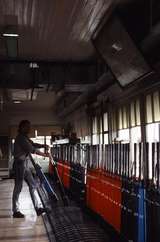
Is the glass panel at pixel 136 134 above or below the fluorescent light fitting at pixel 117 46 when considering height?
below

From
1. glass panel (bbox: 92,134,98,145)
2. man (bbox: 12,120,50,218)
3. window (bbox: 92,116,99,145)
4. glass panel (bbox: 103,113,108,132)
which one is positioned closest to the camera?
man (bbox: 12,120,50,218)

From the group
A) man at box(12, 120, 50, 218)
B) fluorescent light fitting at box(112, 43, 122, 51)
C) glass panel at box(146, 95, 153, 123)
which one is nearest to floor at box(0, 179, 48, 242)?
man at box(12, 120, 50, 218)

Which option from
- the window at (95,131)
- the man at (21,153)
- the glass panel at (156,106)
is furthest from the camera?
the window at (95,131)

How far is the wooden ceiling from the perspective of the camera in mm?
5121

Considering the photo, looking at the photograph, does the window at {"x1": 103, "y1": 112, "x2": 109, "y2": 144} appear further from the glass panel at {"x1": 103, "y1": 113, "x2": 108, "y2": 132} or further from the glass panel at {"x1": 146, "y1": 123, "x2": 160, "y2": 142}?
the glass panel at {"x1": 146, "y1": 123, "x2": 160, "y2": 142}

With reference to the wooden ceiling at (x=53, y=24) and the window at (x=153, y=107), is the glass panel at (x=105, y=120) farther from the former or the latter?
the window at (x=153, y=107)

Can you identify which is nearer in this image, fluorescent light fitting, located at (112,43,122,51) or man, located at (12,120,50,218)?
fluorescent light fitting, located at (112,43,122,51)

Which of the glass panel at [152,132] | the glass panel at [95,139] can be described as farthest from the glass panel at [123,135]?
the glass panel at [95,139]

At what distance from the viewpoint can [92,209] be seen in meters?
6.43

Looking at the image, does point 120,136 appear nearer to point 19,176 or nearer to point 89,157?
point 89,157

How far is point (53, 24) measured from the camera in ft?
19.7

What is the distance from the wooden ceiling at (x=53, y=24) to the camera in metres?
5.12

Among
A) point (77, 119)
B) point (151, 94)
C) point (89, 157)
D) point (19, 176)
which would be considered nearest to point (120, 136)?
point (89, 157)

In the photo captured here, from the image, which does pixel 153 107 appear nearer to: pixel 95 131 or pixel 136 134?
pixel 136 134
